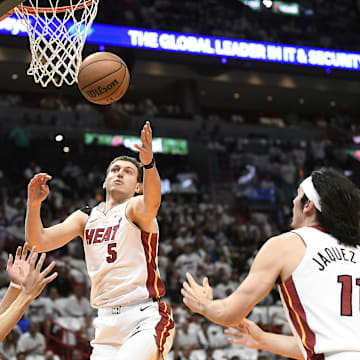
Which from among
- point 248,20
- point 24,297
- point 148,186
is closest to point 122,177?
point 148,186

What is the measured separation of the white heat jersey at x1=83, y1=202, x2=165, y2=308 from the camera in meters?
3.97

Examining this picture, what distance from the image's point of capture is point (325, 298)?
2.47m

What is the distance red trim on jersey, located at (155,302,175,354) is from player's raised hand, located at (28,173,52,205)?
3.71ft

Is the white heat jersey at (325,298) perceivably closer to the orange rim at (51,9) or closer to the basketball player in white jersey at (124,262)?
the basketball player in white jersey at (124,262)

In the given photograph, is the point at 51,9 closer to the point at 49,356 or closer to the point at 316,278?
the point at 316,278

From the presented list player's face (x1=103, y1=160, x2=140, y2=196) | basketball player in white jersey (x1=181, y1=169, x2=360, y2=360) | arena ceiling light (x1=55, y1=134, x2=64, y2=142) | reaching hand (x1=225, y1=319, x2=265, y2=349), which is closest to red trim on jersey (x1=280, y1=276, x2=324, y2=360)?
basketball player in white jersey (x1=181, y1=169, x2=360, y2=360)

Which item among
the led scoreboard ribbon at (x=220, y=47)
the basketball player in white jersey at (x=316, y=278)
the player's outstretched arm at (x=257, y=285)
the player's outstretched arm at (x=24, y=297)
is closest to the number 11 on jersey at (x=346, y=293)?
the basketball player in white jersey at (x=316, y=278)

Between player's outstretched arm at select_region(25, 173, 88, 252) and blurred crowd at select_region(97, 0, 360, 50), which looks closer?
player's outstretched arm at select_region(25, 173, 88, 252)

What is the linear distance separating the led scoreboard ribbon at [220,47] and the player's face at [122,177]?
9339 mm

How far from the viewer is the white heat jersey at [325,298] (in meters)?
2.41

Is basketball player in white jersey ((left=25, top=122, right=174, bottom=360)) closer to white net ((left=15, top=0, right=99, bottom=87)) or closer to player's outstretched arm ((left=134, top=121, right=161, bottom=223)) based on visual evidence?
player's outstretched arm ((left=134, top=121, right=161, bottom=223))

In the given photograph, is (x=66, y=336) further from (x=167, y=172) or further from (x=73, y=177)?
Answer: (x=167, y=172)

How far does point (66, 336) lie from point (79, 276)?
1.81m

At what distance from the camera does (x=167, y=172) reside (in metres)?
16.4
